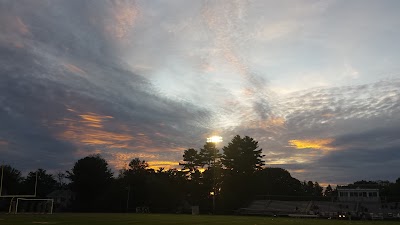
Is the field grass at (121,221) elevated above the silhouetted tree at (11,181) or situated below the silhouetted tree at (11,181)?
below

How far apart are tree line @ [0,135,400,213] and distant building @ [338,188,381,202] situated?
3372 mm

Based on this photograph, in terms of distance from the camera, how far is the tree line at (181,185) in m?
77.5

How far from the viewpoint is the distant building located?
71.2m

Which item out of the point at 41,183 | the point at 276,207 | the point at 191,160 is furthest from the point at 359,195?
the point at 41,183

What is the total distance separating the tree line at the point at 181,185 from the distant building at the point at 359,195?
3.37 meters

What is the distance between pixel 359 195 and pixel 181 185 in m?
39.1

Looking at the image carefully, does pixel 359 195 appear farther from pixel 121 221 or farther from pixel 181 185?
pixel 121 221

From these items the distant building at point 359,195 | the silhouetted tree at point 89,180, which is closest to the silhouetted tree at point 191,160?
the silhouetted tree at point 89,180

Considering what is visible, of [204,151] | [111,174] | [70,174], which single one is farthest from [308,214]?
[70,174]

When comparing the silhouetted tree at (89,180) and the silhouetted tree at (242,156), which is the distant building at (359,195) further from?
the silhouetted tree at (89,180)

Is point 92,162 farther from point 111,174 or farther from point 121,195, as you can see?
point 121,195

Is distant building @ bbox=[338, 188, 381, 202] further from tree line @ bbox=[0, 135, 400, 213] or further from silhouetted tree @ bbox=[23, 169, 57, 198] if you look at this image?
silhouetted tree @ bbox=[23, 169, 57, 198]

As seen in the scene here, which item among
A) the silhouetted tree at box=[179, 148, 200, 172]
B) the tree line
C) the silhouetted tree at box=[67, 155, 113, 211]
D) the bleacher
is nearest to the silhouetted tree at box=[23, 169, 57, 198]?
the tree line

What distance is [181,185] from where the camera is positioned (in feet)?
285
